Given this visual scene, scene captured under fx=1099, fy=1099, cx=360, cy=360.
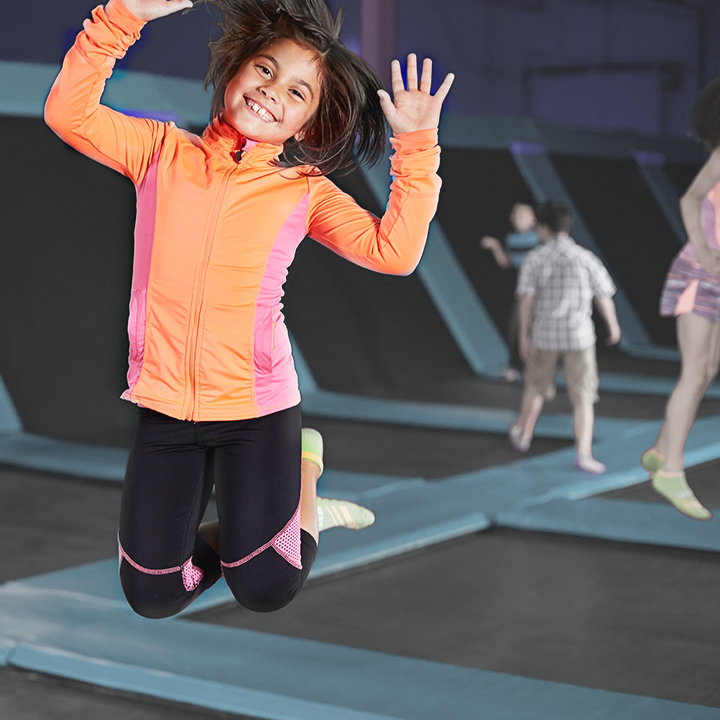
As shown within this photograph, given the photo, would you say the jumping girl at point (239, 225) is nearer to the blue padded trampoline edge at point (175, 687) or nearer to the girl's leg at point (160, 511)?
the girl's leg at point (160, 511)

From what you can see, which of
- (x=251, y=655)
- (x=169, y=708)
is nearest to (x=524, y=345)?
(x=251, y=655)

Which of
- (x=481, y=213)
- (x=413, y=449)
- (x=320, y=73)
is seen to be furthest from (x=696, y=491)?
(x=481, y=213)

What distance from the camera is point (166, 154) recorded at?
185 cm

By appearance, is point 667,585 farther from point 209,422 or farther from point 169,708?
point 209,422

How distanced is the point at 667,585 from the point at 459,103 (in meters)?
9.64

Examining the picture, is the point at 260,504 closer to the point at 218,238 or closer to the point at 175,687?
the point at 218,238

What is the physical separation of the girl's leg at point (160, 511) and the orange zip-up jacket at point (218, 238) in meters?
0.07

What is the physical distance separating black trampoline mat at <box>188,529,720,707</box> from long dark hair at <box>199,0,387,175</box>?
5.47ft

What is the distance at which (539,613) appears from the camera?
11.3 ft

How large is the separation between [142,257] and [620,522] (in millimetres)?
2926

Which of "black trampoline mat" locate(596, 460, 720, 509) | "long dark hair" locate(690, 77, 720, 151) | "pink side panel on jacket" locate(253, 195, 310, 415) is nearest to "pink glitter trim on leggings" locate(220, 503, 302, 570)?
"pink side panel on jacket" locate(253, 195, 310, 415)

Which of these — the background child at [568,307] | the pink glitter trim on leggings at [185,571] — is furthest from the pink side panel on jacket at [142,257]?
the background child at [568,307]

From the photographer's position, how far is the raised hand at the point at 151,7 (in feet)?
5.51

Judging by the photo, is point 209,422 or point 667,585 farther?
point 667,585
